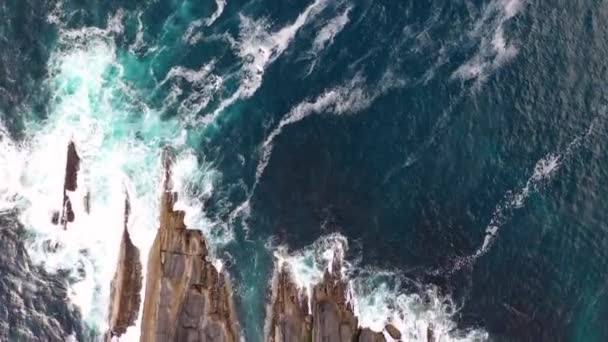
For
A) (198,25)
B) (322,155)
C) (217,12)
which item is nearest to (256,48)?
(217,12)

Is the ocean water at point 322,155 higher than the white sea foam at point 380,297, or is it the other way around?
the ocean water at point 322,155

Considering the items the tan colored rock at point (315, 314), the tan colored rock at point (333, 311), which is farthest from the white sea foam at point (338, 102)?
the tan colored rock at point (333, 311)

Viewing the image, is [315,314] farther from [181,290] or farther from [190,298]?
[181,290]

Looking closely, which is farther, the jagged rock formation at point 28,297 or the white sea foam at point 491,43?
the white sea foam at point 491,43

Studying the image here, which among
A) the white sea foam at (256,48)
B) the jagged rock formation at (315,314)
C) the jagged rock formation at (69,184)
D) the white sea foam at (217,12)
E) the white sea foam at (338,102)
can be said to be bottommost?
the jagged rock formation at (315,314)

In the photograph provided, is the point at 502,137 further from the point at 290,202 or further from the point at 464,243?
the point at 290,202

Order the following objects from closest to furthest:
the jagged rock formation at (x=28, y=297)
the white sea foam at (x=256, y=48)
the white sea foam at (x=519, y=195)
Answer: the jagged rock formation at (x=28, y=297) < the white sea foam at (x=256, y=48) < the white sea foam at (x=519, y=195)

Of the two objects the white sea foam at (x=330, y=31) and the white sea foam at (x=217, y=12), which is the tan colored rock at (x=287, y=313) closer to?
the white sea foam at (x=330, y=31)
